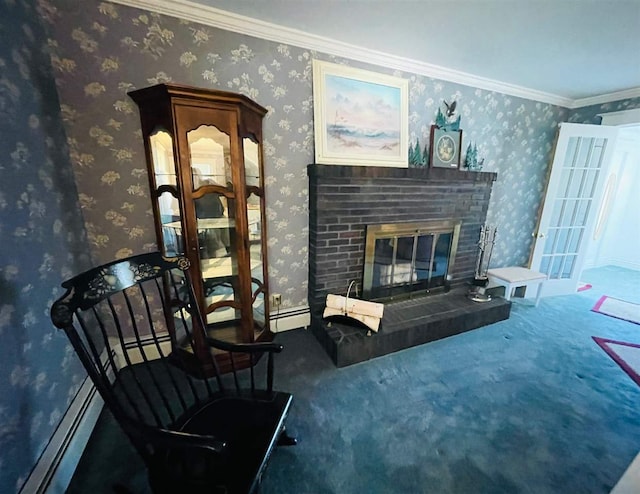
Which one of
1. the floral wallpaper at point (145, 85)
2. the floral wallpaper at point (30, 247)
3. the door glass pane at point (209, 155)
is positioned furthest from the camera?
the door glass pane at point (209, 155)

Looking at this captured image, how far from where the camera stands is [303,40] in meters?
1.88

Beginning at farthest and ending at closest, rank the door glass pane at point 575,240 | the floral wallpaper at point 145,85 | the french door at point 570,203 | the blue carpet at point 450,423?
the door glass pane at point 575,240
the french door at point 570,203
the floral wallpaper at point 145,85
the blue carpet at point 450,423

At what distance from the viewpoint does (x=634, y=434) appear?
1.47 metres

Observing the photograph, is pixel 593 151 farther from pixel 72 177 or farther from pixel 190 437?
pixel 72 177

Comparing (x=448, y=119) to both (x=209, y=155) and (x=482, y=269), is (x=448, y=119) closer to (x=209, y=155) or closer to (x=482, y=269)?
(x=482, y=269)

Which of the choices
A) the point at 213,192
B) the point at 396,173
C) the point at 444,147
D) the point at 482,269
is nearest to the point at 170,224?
the point at 213,192

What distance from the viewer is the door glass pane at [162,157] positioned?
1.53 meters

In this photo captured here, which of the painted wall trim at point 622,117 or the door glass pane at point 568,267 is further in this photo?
the door glass pane at point 568,267

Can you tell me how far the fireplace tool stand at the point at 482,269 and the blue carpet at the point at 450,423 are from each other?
457mm

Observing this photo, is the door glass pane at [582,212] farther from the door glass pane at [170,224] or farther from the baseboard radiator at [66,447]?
the baseboard radiator at [66,447]

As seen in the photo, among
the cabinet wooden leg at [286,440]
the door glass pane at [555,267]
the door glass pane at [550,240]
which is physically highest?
the door glass pane at [550,240]

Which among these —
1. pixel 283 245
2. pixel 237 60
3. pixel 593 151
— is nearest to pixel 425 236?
pixel 283 245

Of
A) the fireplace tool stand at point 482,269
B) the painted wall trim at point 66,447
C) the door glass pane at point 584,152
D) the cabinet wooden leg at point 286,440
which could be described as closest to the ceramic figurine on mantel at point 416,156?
the fireplace tool stand at point 482,269

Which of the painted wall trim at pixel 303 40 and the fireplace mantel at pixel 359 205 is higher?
the painted wall trim at pixel 303 40
